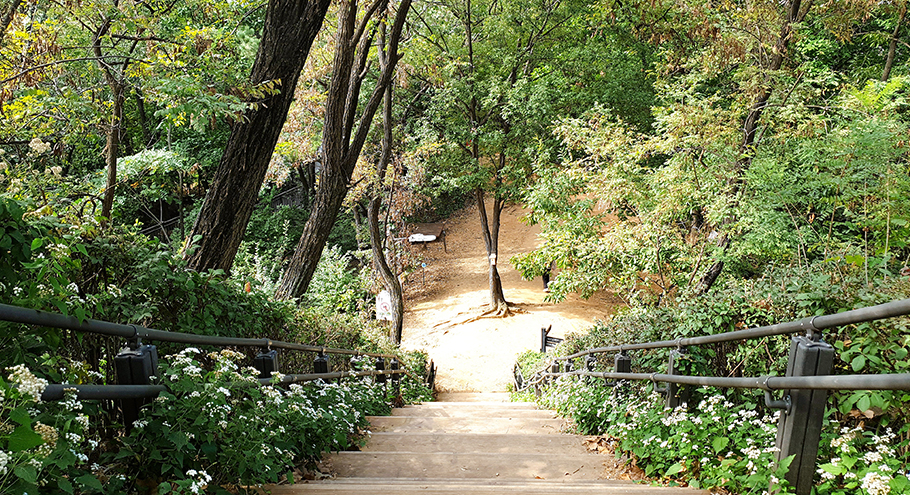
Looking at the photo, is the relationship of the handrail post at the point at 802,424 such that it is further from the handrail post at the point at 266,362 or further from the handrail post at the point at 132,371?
the handrail post at the point at 266,362

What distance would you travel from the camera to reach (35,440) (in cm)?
150

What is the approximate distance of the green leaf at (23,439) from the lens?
148 cm

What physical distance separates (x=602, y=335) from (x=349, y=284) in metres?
9.94

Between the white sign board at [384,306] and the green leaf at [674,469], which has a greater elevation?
the green leaf at [674,469]

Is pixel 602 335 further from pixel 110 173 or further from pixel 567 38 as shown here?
pixel 567 38

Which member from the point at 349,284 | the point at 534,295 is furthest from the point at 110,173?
the point at 534,295

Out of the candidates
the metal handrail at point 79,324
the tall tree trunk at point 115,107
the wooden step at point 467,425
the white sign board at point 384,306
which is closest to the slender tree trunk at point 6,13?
the tall tree trunk at point 115,107

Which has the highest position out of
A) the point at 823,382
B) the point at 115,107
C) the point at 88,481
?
the point at 115,107

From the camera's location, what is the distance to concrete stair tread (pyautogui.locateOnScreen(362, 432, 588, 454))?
4.77 m

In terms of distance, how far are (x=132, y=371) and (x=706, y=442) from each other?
9.37 ft

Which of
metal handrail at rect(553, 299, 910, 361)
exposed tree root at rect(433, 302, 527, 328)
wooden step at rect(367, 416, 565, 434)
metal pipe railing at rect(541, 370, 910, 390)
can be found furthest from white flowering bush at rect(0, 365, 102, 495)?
exposed tree root at rect(433, 302, 527, 328)

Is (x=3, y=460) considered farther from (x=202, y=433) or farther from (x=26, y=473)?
(x=202, y=433)

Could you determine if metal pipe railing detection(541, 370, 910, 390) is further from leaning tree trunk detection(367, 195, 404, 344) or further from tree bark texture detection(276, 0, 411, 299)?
leaning tree trunk detection(367, 195, 404, 344)

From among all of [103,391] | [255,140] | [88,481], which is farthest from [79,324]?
[255,140]
